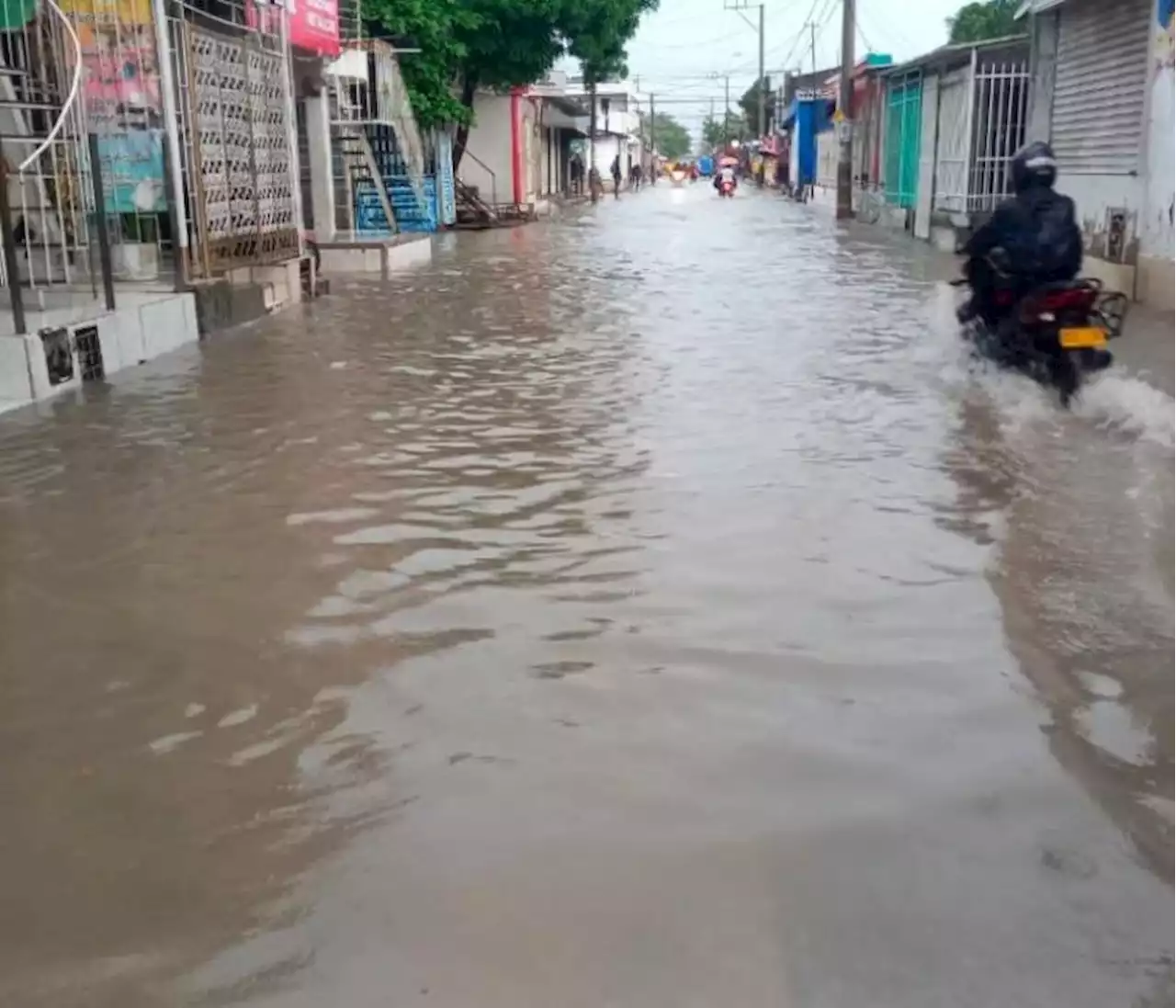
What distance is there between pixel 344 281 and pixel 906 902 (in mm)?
15816

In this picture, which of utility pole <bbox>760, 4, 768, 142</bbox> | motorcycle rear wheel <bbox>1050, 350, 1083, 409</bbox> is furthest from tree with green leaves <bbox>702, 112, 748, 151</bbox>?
motorcycle rear wheel <bbox>1050, 350, 1083, 409</bbox>

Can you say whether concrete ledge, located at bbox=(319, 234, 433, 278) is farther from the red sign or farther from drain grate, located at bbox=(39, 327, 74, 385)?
drain grate, located at bbox=(39, 327, 74, 385)

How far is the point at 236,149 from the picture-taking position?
13.2m

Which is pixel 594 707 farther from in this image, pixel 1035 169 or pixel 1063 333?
pixel 1035 169

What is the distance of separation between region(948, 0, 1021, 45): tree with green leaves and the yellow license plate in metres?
45.9

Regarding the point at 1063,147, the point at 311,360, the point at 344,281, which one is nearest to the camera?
the point at 311,360

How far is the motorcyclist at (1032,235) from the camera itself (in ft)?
26.9

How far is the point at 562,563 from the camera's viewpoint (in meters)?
5.32

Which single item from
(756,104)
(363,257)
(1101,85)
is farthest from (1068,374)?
(756,104)

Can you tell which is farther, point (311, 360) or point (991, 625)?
point (311, 360)

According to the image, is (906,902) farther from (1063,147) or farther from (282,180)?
(1063,147)

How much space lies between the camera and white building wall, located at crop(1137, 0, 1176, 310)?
1219 centimetres

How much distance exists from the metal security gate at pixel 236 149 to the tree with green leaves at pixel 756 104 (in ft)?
241

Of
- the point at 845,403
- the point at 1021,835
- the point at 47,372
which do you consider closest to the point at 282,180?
the point at 47,372
